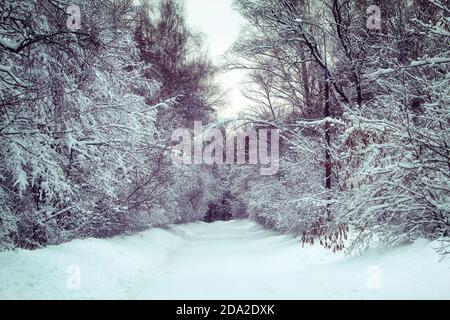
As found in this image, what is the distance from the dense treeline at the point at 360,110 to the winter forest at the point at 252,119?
0.05 m

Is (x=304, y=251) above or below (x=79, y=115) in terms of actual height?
below

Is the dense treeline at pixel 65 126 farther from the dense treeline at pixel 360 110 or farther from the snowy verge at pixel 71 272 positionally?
the dense treeline at pixel 360 110

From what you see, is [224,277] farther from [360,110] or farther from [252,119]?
[252,119]

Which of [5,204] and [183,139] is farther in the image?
[183,139]

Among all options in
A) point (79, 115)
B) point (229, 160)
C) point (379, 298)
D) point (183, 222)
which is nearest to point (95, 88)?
point (79, 115)

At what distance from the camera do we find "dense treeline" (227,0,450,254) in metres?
6.43

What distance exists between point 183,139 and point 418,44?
34.0 ft

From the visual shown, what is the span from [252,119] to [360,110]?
239 inches

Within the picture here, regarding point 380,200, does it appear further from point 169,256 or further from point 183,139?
point 183,139

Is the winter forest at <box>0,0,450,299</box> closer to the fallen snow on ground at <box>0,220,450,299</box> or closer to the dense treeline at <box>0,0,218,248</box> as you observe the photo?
the dense treeline at <box>0,0,218,248</box>

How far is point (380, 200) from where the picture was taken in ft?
23.6

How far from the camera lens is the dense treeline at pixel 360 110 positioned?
6426mm

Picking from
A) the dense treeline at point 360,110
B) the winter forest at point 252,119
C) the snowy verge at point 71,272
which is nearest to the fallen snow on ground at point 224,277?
the snowy verge at point 71,272

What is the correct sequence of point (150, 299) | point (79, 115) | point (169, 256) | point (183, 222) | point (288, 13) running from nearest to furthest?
point (150, 299)
point (79, 115)
point (288, 13)
point (169, 256)
point (183, 222)
